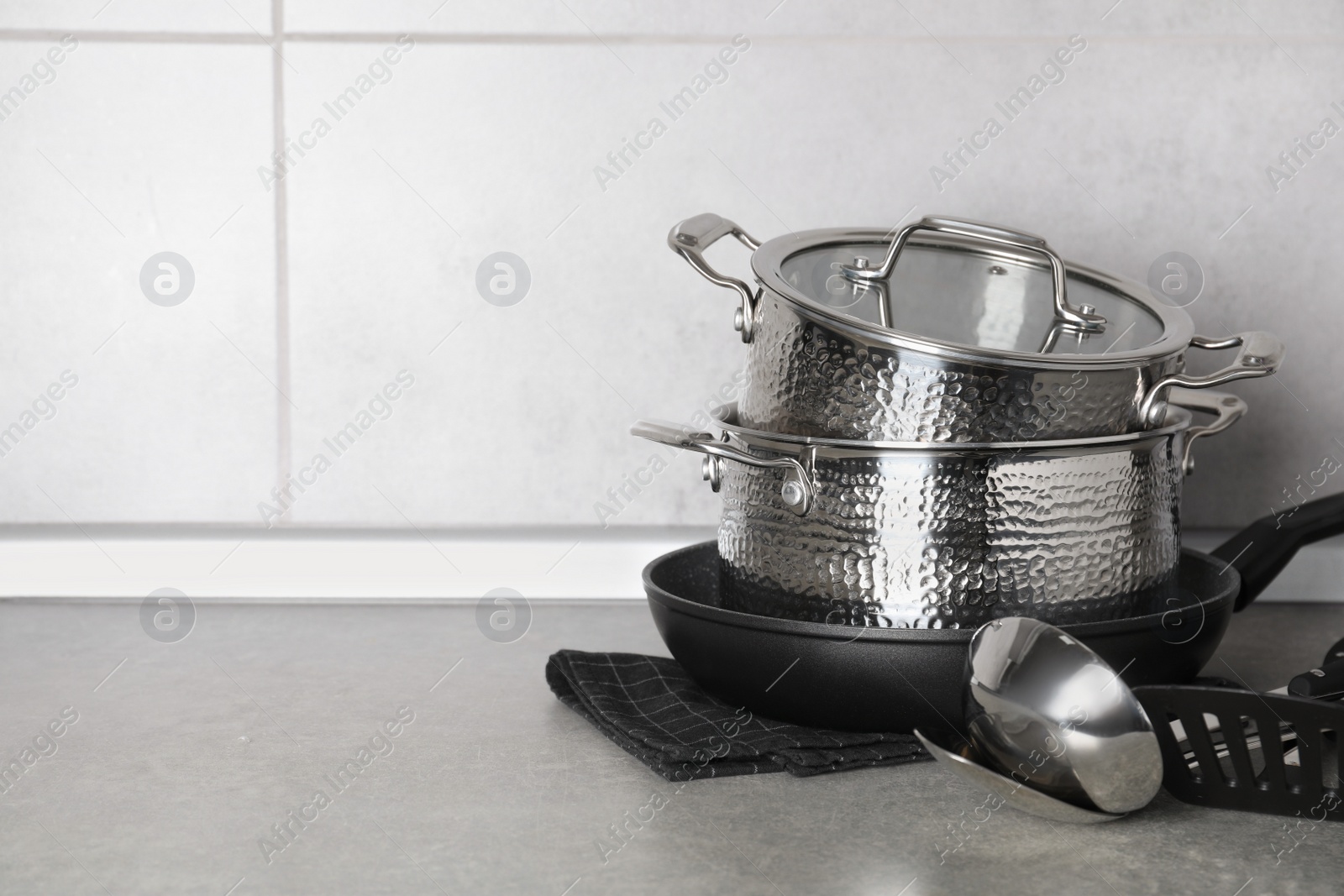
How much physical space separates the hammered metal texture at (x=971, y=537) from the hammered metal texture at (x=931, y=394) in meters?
0.01

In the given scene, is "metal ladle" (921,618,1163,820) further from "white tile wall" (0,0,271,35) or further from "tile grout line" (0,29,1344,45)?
"white tile wall" (0,0,271,35)

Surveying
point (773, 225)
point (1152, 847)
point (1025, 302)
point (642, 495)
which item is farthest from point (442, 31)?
point (1152, 847)

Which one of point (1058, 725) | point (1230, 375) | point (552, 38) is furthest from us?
point (552, 38)

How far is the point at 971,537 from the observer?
598 mm

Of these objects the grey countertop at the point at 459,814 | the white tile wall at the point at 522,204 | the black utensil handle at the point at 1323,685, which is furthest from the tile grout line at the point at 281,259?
the black utensil handle at the point at 1323,685

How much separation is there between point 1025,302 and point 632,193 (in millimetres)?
378

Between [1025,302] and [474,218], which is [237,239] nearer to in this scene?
[474,218]

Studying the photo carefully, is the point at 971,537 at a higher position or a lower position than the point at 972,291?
lower

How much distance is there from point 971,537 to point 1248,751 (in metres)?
0.17

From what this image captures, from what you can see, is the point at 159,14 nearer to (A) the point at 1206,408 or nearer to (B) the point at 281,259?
(B) the point at 281,259

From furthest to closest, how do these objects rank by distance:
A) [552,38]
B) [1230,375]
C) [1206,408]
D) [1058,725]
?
[552,38] < [1206,408] < [1230,375] < [1058,725]

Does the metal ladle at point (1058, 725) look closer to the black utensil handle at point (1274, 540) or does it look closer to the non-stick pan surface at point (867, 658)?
the non-stick pan surface at point (867, 658)

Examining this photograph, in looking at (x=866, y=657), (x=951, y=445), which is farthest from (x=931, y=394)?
(x=866, y=657)

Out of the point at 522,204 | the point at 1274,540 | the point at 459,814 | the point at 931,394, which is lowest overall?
the point at 459,814
